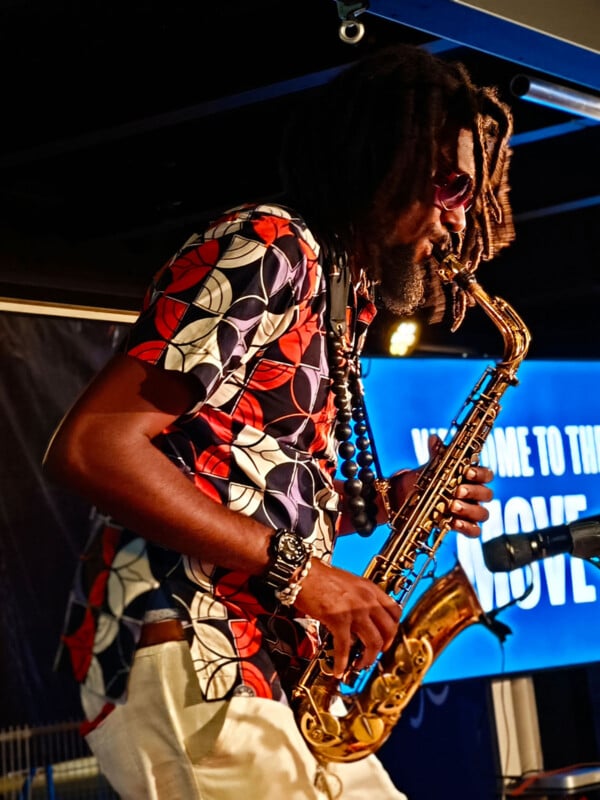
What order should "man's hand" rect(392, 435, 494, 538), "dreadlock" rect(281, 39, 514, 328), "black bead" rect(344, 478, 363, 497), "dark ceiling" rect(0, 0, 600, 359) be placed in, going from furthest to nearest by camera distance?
1. "dark ceiling" rect(0, 0, 600, 359)
2. "man's hand" rect(392, 435, 494, 538)
3. "black bead" rect(344, 478, 363, 497)
4. "dreadlock" rect(281, 39, 514, 328)

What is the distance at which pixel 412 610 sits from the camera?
1856 millimetres

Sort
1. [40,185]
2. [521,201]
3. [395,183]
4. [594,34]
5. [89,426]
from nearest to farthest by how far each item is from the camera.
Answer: [89,426] < [395,183] < [594,34] < [40,185] < [521,201]

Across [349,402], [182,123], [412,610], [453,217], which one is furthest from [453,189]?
[182,123]

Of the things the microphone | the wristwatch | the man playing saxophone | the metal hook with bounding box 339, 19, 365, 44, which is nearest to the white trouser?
the man playing saxophone

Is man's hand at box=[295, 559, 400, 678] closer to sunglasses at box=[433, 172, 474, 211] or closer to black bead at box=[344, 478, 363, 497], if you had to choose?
black bead at box=[344, 478, 363, 497]

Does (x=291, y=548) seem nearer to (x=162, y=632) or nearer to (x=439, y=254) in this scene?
(x=162, y=632)

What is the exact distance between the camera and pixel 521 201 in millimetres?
4504

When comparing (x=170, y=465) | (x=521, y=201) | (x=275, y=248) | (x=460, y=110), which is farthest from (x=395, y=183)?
(x=521, y=201)

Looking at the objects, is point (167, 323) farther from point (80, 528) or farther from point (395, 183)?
point (80, 528)

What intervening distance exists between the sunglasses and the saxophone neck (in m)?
0.31

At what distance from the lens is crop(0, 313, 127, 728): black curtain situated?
373 cm

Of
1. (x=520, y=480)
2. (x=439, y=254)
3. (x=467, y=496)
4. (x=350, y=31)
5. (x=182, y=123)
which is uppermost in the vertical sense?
(x=182, y=123)

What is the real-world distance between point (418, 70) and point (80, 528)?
8.61 feet

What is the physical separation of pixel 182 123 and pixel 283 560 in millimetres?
2546
